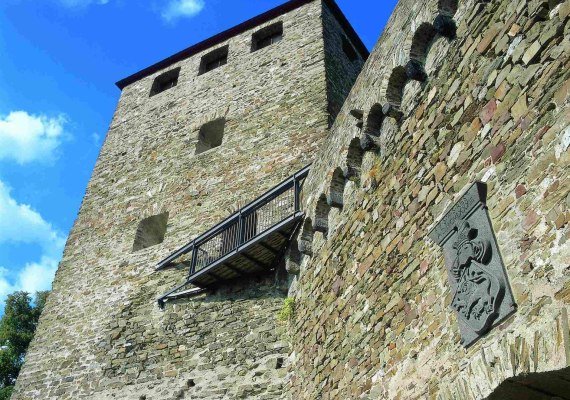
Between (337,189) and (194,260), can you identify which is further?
(194,260)

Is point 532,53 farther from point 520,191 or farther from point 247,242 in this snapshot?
point 247,242

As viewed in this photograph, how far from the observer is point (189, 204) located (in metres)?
9.97

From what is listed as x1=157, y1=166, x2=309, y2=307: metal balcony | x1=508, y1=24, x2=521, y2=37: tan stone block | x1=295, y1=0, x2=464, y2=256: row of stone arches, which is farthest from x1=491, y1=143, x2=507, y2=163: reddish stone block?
x1=157, y1=166, x2=309, y2=307: metal balcony

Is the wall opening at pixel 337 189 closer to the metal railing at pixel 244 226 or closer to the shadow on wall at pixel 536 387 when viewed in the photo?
the metal railing at pixel 244 226

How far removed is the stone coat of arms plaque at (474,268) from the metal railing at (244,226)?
386 cm

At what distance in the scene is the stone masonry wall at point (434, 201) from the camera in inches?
116

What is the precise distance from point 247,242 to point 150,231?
375 centimetres

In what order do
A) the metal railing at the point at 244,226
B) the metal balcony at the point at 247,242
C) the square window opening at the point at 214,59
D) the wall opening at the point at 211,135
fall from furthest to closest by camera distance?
the square window opening at the point at 214,59, the wall opening at the point at 211,135, the metal railing at the point at 244,226, the metal balcony at the point at 247,242

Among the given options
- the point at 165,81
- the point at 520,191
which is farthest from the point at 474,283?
the point at 165,81

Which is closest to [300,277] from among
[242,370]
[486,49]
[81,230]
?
[242,370]

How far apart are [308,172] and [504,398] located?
4.71 meters

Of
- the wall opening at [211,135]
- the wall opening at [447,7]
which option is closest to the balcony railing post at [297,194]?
the wall opening at [447,7]

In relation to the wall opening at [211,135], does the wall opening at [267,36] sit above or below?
above

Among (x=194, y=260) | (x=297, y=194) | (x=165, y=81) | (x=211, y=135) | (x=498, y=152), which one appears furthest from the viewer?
(x=165, y=81)
